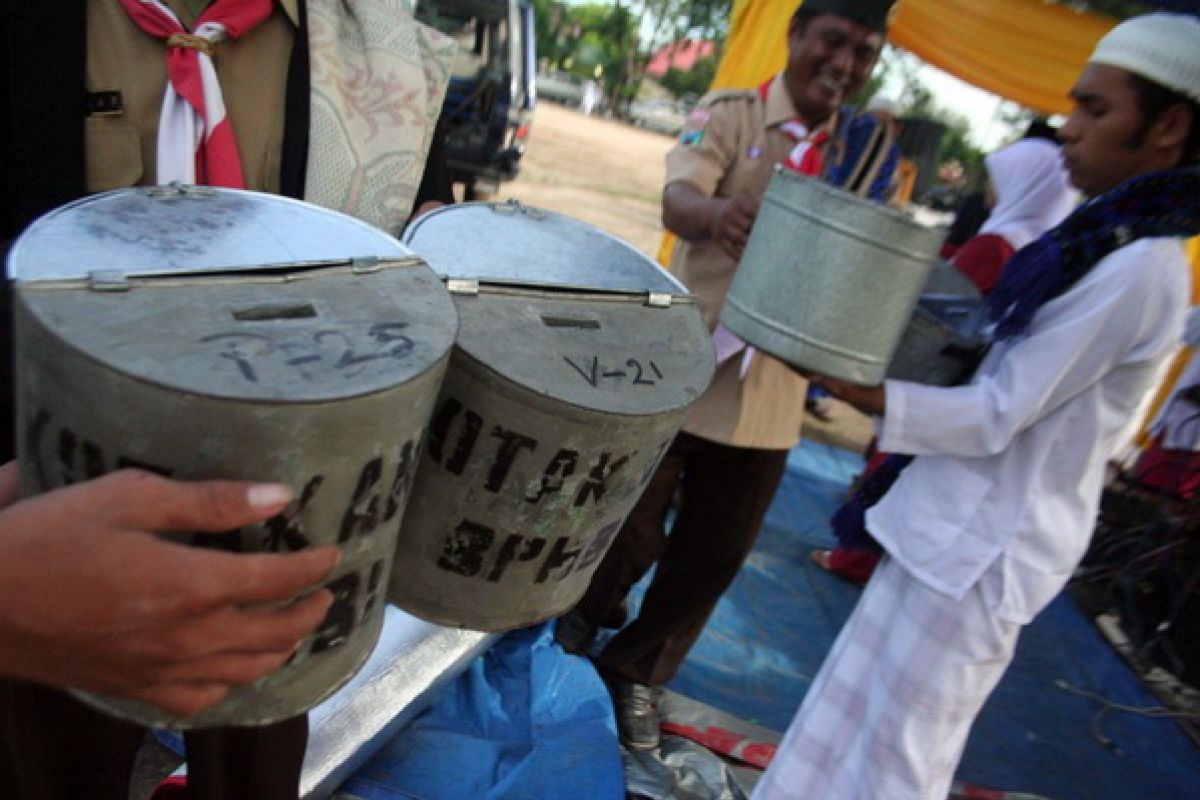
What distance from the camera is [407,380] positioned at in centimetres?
65

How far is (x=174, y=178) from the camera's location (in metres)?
1.10

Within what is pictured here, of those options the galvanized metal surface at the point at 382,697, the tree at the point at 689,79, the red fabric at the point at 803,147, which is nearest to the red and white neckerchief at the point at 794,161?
the red fabric at the point at 803,147

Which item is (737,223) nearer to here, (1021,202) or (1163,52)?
(1163,52)

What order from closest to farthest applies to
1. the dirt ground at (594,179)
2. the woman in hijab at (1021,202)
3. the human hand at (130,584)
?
1. the human hand at (130,584)
2. the woman in hijab at (1021,202)
3. the dirt ground at (594,179)

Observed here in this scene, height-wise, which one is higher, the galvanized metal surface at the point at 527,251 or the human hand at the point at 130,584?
the galvanized metal surface at the point at 527,251

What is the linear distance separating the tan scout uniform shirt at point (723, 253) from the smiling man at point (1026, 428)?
383 mm

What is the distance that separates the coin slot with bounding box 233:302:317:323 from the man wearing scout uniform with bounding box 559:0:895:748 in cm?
130

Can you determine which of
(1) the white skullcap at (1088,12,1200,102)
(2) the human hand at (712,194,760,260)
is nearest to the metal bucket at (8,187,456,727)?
(2) the human hand at (712,194,760,260)

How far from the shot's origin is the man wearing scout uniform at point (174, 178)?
56 centimetres

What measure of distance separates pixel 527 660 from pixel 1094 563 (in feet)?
11.5

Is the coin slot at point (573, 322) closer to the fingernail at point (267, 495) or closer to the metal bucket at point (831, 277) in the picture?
the fingernail at point (267, 495)

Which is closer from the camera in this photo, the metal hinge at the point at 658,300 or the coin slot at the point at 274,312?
the coin slot at the point at 274,312

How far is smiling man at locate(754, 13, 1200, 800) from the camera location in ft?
4.92

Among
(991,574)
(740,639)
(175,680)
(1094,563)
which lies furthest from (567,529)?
(1094,563)
